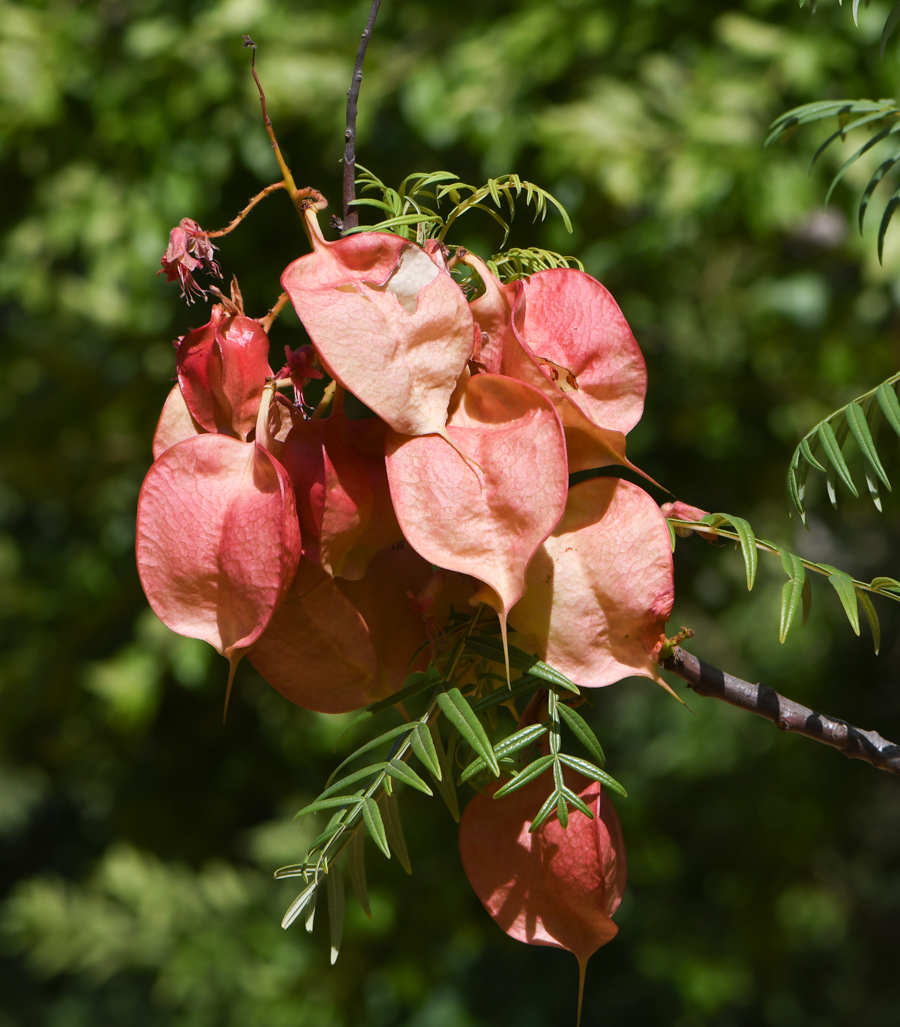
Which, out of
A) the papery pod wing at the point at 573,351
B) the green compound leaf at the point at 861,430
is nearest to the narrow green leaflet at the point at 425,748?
the papery pod wing at the point at 573,351

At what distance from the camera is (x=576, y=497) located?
12.9 inches

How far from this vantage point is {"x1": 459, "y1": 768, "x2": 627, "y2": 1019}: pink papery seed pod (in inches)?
13.5

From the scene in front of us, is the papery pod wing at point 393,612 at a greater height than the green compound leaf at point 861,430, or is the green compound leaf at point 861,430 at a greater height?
the green compound leaf at point 861,430

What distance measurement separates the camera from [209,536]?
1.09 feet

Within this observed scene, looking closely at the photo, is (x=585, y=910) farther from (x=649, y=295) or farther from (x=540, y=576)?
(x=649, y=295)

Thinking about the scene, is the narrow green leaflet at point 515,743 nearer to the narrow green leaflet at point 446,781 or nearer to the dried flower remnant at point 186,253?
the narrow green leaflet at point 446,781

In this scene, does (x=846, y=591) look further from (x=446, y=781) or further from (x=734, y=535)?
(x=446, y=781)

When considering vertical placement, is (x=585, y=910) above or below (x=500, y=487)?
below

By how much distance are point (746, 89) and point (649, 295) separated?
282 millimetres

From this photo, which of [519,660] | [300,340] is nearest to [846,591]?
[519,660]

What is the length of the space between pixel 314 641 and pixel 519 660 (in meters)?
0.08

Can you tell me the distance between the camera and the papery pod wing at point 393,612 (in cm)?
35

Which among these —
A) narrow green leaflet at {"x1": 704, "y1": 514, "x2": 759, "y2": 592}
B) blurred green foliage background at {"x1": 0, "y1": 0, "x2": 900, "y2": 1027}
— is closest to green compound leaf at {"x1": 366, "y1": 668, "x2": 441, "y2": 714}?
narrow green leaflet at {"x1": 704, "y1": 514, "x2": 759, "y2": 592}

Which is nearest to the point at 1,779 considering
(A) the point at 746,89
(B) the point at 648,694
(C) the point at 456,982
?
(C) the point at 456,982
